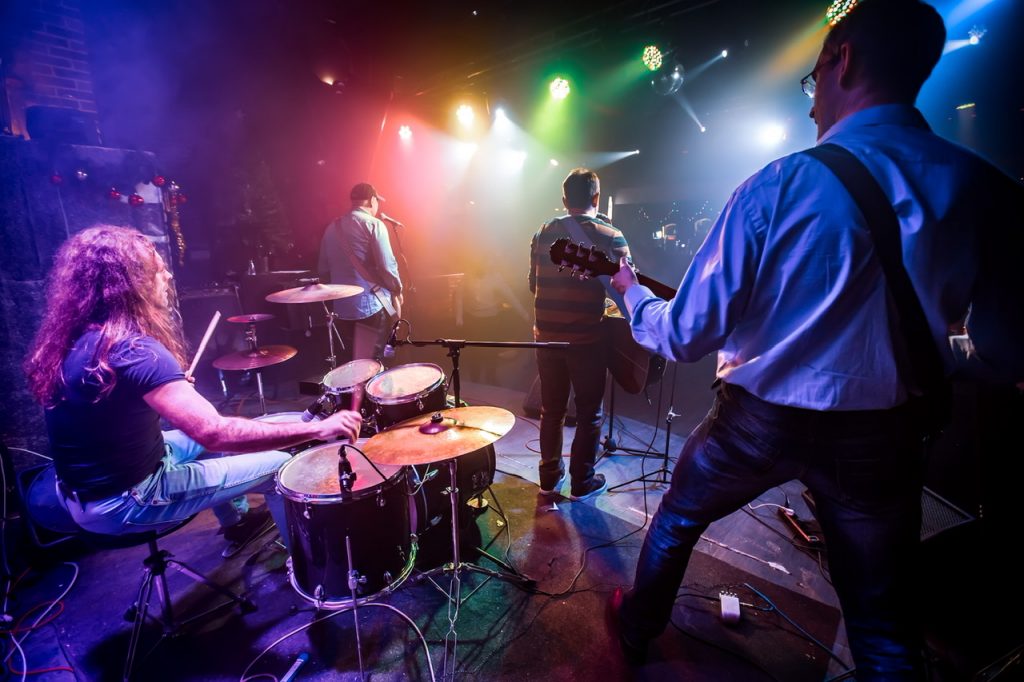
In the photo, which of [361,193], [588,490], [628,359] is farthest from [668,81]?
[588,490]

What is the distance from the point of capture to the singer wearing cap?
15.3 ft

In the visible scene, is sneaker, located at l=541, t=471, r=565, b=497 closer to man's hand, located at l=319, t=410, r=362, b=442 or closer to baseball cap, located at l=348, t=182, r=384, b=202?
man's hand, located at l=319, t=410, r=362, b=442

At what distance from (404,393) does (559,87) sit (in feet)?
19.3

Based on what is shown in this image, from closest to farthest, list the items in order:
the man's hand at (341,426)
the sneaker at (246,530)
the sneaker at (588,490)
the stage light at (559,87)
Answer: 1. the man's hand at (341,426)
2. the sneaker at (246,530)
3. the sneaker at (588,490)
4. the stage light at (559,87)

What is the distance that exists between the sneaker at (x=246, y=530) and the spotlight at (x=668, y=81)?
6.79m

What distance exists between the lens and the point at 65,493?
6.31 feet

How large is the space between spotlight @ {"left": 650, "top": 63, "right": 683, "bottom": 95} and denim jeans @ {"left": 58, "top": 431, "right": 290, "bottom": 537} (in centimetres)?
649

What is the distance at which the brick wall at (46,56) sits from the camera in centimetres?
402

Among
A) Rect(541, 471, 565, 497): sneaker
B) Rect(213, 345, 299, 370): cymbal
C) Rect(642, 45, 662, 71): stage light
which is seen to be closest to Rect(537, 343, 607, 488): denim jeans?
Rect(541, 471, 565, 497): sneaker

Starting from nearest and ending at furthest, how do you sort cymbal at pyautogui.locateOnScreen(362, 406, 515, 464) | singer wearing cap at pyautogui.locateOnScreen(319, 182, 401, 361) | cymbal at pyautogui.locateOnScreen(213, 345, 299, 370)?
cymbal at pyautogui.locateOnScreen(362, 406, 515, 464) → cymbal at pyautogui.locateOnScreen(213, 345, 299, 370) → singer wearing cap at pyautogui.locateOnScreen(319, 182, 401, 361)

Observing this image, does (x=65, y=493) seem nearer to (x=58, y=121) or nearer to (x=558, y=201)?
(x=58, y=121)

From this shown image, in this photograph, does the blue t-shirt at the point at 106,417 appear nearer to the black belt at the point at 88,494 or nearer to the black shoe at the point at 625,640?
the black belt at the point at 88,494

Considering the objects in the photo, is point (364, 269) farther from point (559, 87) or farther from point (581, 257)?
point (559, 87)

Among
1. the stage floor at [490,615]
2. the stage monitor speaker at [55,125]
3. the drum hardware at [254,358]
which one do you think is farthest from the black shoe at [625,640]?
the stage monitor speaker at [55,125]
